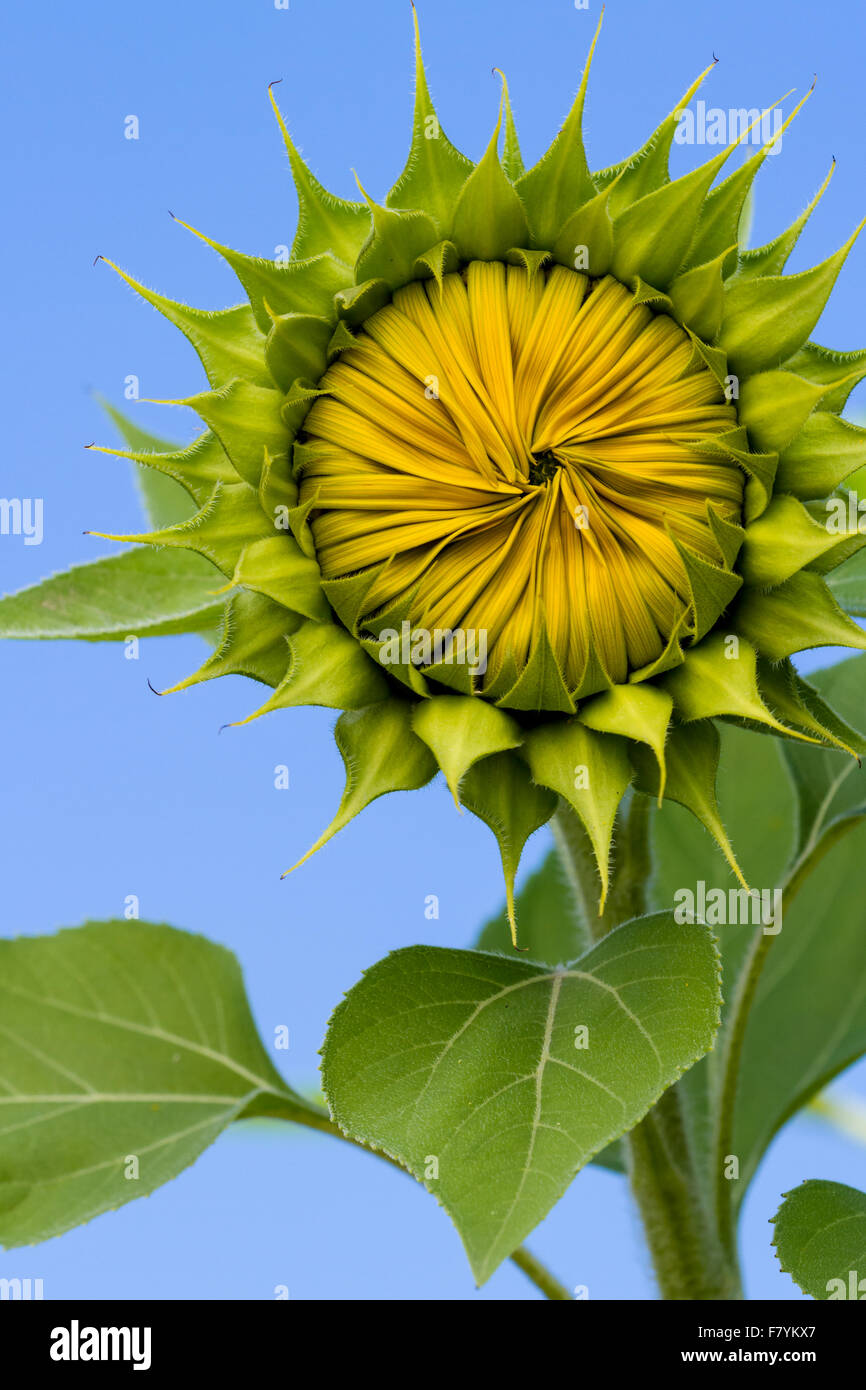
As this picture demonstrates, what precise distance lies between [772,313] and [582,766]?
717mm

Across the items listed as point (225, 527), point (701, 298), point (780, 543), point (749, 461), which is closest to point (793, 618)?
point (780, 543)

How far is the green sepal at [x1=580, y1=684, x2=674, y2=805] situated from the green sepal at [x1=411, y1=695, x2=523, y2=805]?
12cm

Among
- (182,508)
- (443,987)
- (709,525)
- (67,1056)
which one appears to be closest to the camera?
(709,525)

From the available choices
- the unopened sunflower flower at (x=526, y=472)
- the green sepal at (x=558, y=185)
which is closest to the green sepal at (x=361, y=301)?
the unopened sunflower flower at (x=526, y=472)

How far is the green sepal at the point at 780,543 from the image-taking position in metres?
2.14

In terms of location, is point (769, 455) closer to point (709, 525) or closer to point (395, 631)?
point (709, 525)

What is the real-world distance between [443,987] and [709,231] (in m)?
1.20

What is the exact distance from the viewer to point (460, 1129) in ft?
7.12

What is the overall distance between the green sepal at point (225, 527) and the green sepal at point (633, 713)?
536 mm

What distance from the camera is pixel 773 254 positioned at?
2275 millimetres

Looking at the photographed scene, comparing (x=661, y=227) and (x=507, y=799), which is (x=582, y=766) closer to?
(x=507, y=799)

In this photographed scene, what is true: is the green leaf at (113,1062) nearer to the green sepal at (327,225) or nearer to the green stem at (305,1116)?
the green stem at (305,1116)
